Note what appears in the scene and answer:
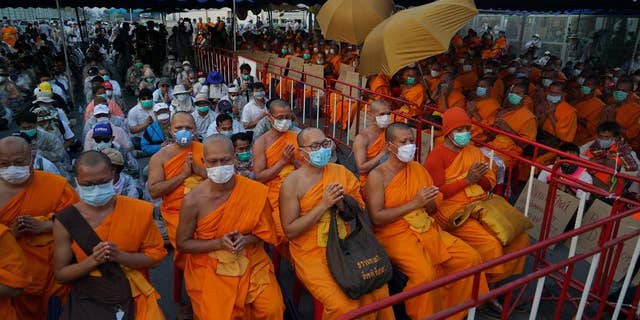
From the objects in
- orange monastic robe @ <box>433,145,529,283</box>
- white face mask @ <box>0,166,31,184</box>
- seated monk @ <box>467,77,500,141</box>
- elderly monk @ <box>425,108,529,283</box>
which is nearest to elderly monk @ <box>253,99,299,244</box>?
elderly monk @ <box>425,108,529,283</box>

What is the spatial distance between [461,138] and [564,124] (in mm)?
3716

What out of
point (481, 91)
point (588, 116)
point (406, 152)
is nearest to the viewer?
point (406, 152)

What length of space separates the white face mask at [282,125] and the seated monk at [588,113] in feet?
18.8

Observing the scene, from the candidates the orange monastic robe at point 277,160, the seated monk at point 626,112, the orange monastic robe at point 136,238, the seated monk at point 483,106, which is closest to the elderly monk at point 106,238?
the orange monastic robe at point 136,238

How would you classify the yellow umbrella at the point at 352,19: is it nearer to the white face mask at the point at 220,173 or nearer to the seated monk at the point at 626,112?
the seated monk at the point at 626,112

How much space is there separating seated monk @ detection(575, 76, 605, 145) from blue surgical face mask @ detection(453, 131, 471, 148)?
4.92 metres

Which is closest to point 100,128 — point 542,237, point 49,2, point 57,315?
point 57,315

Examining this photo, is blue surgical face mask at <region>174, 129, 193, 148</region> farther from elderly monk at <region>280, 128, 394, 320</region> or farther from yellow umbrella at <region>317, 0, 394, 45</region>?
yellow umbrella at <region>317, 0, 394, 45</region>

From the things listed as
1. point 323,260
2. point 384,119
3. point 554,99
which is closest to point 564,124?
point 554,99

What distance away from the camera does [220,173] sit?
2922mm

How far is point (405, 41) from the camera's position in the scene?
5074mm

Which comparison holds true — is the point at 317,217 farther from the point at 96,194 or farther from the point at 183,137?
the point at 183,137

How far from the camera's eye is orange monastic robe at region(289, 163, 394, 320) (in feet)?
9.32

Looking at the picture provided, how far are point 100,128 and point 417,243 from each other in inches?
152
